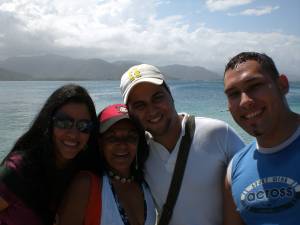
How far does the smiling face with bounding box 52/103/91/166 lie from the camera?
3275mm

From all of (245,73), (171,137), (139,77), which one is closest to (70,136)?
(139,77)

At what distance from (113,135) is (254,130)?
1.43 metres

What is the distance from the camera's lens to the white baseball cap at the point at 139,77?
330 centimetres

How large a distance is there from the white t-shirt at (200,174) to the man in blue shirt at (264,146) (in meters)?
0.47

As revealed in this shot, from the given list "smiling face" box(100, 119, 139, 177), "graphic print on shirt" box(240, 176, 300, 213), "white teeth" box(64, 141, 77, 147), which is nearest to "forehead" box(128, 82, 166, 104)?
"smiling face" box(100, 119, 139, 177)

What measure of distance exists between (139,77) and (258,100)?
1.38m

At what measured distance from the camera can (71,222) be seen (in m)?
2.73

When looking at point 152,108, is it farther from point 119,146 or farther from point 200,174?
point 200,174

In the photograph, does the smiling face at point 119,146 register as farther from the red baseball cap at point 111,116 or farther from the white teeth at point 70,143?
the white teeth at point 70,143

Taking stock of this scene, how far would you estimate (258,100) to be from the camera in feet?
7.82

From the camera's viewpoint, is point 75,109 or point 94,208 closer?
point 94,208

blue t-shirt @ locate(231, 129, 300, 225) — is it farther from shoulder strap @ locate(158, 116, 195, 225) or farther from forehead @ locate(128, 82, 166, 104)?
forehead @ locate(128, 82, 166, 104)

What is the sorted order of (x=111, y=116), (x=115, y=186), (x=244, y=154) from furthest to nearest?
(x=111, y=116) < (x=115, y=186) < (x=244, y=154)

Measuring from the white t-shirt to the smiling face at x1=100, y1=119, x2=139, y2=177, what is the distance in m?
0.31
